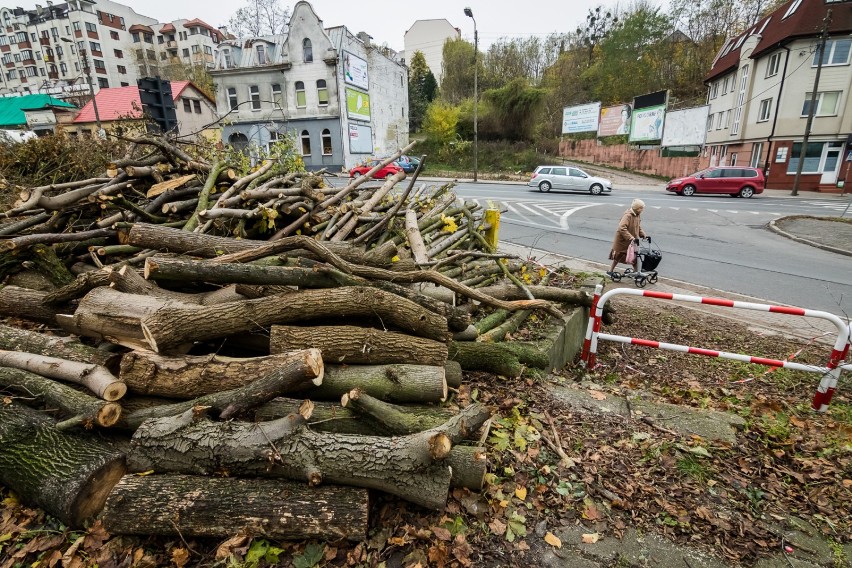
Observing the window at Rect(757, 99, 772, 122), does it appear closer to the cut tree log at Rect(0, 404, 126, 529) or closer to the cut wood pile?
the cut wood pile

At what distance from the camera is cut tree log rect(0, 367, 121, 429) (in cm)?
291

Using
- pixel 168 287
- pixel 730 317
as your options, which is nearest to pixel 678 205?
pixel 730 317

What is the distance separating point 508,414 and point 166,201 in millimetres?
5508

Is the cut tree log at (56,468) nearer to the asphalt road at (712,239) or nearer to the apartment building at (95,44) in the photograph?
the asphalt road at (712,239)

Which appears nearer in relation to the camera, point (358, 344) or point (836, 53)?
point (358, 344)

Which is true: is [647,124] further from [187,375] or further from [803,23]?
[187,375]

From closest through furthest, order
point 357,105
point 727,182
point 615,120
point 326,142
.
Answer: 1. point 727,182
2. point 326,142
3. point 615,120
4. point 357,105

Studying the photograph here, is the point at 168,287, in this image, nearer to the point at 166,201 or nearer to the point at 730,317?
the point at 166,201

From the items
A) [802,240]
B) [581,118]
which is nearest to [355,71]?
[581,118]

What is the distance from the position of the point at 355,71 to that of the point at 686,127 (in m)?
25.8

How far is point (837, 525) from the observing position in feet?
9.12

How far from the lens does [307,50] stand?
3291 cm

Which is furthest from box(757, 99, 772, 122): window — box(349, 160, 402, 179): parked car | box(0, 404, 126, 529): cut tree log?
box(0, 404, 126, 529): cut tree log

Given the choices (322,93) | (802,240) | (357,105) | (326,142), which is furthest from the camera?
(357,105)
